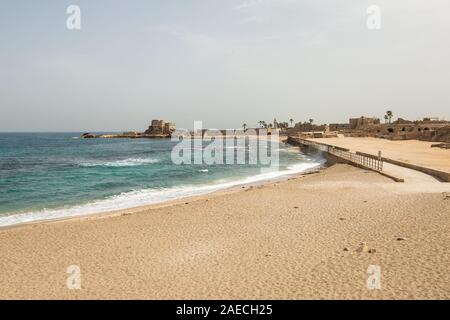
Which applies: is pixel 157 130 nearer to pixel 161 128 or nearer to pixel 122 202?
pixel 161 128

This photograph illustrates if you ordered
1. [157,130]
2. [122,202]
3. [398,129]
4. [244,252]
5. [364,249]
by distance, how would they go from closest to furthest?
[364,249] → [244,252] → [122,202] → [398,129] → [157,130]

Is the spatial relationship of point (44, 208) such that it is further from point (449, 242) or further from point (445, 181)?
point (445, 181)

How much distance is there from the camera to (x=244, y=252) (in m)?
9.92

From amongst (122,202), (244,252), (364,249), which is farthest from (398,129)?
(244,252)

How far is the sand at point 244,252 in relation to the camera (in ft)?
24.9

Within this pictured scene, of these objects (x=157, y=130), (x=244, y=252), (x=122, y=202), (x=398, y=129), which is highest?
(x=157, y=130)

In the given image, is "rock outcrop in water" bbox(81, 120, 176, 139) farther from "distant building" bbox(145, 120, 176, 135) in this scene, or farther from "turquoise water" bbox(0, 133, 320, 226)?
"turquoise water" bbox(0, 133, 320, 226)

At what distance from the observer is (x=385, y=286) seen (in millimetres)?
7352

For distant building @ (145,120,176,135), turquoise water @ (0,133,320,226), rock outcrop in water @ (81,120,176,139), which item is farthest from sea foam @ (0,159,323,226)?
distant building @ (145,120,176,135)

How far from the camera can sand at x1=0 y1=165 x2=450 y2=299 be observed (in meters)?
7.59

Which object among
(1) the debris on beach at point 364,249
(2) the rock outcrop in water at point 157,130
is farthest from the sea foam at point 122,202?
(2) the rock outcrop in water at point 157,130

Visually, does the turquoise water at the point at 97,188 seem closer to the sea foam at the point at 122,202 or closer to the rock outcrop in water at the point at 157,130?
the sea foam at the point at 122,202

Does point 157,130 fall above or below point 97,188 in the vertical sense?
above

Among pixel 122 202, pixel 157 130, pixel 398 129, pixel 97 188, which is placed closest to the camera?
pixel 122 202
